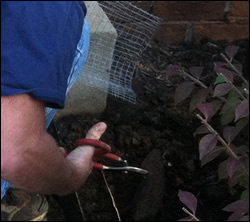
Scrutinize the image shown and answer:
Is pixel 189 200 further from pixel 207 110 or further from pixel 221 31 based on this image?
pixel 221 31

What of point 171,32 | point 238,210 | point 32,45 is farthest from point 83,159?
point 171,32

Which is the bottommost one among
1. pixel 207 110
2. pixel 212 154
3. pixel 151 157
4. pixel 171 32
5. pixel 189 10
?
pixel 151 157

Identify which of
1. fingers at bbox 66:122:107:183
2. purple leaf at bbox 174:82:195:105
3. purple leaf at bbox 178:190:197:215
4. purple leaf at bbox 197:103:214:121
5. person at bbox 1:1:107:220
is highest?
person at bbox 1:1:107:220

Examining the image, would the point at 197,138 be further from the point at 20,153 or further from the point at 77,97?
the point at 20,153

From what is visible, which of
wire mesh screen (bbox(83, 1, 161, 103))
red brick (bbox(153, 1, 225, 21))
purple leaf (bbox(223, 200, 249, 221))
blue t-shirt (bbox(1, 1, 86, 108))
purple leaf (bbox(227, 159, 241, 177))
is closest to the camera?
blue t-shirt (bbox(1, 1, 86, 108))

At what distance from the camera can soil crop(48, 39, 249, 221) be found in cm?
216

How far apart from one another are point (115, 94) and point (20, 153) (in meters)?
1.15

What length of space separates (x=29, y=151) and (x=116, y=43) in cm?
130

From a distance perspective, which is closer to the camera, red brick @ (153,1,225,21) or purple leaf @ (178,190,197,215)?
purple leaf @ (178,190,197,215)

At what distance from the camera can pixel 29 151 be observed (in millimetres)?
1237

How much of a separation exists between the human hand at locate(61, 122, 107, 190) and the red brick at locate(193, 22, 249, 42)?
1250mm

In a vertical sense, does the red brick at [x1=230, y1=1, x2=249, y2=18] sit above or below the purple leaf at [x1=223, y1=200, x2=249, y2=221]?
below

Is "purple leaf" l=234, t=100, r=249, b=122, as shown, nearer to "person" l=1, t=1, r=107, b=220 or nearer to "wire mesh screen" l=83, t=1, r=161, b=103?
"person" l=1, t=1, r=107, b=220

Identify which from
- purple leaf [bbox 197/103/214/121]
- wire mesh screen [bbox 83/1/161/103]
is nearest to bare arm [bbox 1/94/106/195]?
purple leaf [bbox 197/103/214/121]
